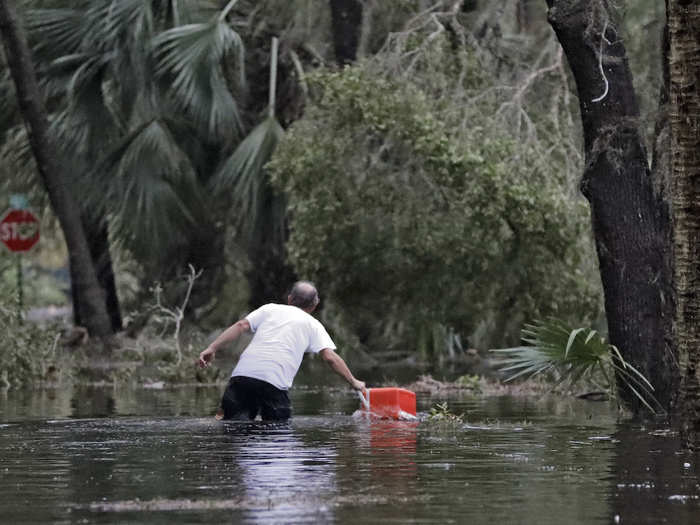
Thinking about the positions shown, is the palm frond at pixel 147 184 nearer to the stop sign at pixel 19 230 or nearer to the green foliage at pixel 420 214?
the stop sign at pixel 19 230

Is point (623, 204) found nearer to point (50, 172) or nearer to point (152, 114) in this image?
point (50, 172)

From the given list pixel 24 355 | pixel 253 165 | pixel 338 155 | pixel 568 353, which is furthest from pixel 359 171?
pixel 568 353

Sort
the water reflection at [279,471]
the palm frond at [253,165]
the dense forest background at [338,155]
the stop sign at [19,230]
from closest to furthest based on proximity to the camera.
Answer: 1. the water reflection at [279,471]
2. the dense forest background at [338,155]
3. the palm frond at [253,165]
4. the stop sign at [19,230]

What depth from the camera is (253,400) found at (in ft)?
50.4

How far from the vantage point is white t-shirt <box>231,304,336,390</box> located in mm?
15180

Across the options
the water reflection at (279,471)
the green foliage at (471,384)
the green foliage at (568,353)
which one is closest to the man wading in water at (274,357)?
the water reflection at (279,471)

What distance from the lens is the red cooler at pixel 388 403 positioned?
1592 centimetres

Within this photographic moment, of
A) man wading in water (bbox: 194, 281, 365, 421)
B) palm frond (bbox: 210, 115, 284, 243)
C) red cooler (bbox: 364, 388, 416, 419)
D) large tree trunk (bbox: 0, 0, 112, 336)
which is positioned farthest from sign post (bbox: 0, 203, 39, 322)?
man wading in water (bbox: 194, 281, 365, 421)

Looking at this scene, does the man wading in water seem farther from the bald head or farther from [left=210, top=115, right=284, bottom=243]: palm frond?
[left=210, top=115, right=284, bottom=243]: palm frond

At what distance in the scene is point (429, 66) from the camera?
27047 millimetres

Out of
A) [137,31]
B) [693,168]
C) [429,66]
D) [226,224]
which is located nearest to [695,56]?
[693,168]

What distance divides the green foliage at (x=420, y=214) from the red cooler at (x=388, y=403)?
9.84m

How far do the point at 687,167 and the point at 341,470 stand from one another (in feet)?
10.0

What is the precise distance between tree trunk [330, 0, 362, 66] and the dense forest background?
5cm
